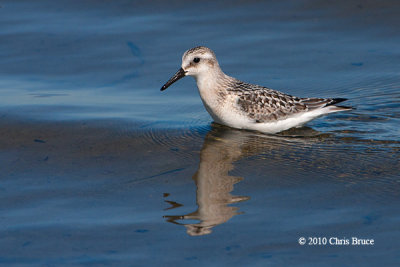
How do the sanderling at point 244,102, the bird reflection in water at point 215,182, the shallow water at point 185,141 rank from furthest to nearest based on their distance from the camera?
the sanderling at point 244,102 < the bird reflection in water at point 215,182 < the shallow water at point 185,141

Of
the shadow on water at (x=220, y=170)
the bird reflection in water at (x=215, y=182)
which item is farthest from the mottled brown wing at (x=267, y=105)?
the bird reflection in water at (x=215, y=182)

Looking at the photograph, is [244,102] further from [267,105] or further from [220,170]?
[220,170]

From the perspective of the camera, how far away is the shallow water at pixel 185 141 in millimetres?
6660

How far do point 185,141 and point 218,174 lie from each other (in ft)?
4.25

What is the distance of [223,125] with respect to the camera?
10.3 m

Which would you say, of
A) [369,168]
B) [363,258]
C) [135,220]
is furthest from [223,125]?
[363,258]

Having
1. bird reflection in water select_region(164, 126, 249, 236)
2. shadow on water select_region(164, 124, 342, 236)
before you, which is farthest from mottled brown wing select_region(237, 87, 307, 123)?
bird reflection in water select_region(164, 126, 249, 236)

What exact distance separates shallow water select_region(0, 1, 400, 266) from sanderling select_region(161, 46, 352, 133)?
20cm

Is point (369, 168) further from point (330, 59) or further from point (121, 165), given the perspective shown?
point (330, 59)

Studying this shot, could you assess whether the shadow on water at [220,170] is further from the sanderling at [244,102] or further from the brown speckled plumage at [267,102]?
the brown speckled plumage at [267,102]

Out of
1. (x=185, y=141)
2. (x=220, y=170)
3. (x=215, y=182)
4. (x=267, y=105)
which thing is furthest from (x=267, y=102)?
(x=215, y=182)

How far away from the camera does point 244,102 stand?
1009 centimetres

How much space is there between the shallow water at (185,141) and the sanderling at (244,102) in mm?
196

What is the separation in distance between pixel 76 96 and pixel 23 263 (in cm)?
499
